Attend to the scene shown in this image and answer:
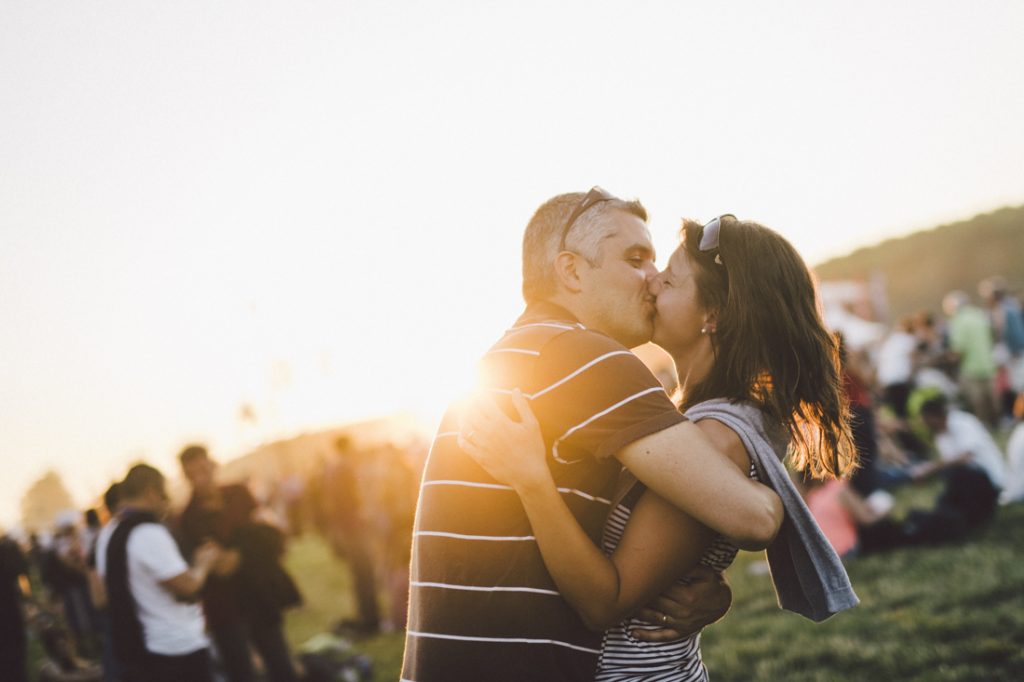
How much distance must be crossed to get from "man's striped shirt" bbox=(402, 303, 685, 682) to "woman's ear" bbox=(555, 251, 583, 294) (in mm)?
347

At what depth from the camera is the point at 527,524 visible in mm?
1993

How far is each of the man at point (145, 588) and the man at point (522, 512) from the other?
343 centimetres

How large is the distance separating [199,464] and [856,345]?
14.5m

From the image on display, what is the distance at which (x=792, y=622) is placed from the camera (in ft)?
20.8

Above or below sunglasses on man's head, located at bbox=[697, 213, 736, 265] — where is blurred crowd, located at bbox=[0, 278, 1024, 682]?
below

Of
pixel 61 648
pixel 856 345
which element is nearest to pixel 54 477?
pixel 61 648

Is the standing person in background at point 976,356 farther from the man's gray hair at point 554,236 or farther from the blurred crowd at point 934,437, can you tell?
the man's gray hair at point 554,236

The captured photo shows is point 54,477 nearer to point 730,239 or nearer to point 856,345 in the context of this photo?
point 856,345

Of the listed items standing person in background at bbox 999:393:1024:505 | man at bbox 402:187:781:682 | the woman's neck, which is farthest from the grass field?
man at bbox 402:187:781:682

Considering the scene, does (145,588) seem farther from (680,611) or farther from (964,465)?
(964,465)

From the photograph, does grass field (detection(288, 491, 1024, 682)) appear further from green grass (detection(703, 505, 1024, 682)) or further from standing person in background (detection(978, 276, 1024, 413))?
standing person in background (detection(978, 276, 1024, 413))

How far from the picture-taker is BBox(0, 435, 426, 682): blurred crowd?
492cm

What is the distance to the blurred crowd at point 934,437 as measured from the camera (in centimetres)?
771

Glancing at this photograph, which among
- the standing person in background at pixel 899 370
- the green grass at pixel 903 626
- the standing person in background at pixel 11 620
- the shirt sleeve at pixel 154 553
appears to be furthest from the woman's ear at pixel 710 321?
the standing person in background at pixel 899 370
